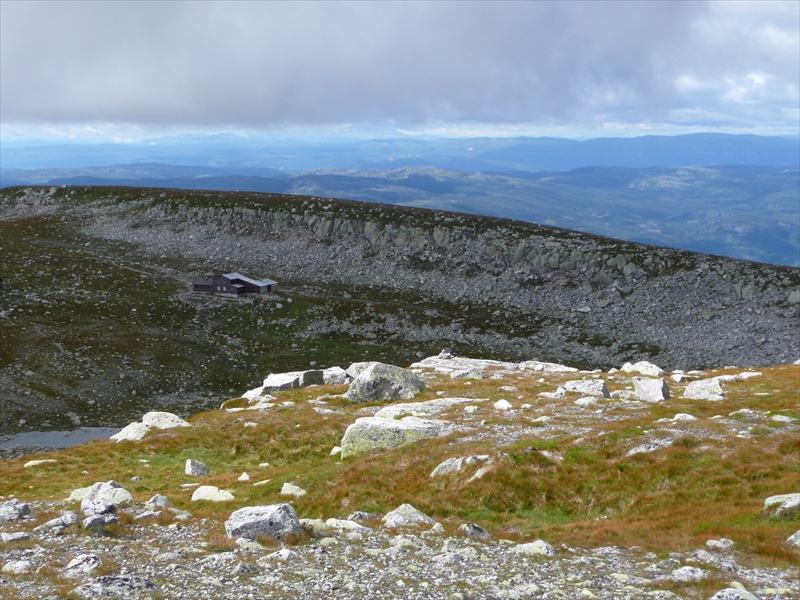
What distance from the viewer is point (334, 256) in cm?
12488

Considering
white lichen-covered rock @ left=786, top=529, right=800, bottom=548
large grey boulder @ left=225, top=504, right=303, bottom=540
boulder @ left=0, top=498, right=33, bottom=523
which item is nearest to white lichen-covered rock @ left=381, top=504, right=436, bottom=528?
large grey boulder @ left=225, top=504, right=303, bottom=540

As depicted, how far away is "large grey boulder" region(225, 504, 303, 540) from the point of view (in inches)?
682

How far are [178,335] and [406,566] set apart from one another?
8047 centimetres

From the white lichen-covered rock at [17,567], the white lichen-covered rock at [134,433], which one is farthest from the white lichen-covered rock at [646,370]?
the white lichen-covered rock at [17,567]

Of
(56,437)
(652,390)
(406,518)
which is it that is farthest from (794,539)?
(56,437)

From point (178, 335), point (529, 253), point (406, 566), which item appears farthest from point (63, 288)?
point (406, 566)

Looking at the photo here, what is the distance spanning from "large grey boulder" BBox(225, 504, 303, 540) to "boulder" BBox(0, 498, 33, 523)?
7978 millimetres

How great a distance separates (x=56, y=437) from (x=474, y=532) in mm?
55746

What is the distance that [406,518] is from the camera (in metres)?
19.5

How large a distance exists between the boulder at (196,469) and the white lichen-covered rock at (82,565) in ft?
51.3

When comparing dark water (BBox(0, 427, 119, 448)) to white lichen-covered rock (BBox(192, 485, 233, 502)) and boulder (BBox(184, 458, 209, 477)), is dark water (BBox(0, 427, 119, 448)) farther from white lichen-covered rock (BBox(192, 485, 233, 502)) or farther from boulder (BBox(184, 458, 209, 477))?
white lichen-covered rock (BBox(192, 485, 233, 502))

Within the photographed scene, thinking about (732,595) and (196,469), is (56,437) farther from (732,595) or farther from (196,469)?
(732,595)

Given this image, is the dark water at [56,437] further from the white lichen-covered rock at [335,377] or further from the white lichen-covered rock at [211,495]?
the white lichen-covered rock at [211,495]

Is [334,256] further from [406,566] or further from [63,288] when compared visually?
[406,566]
